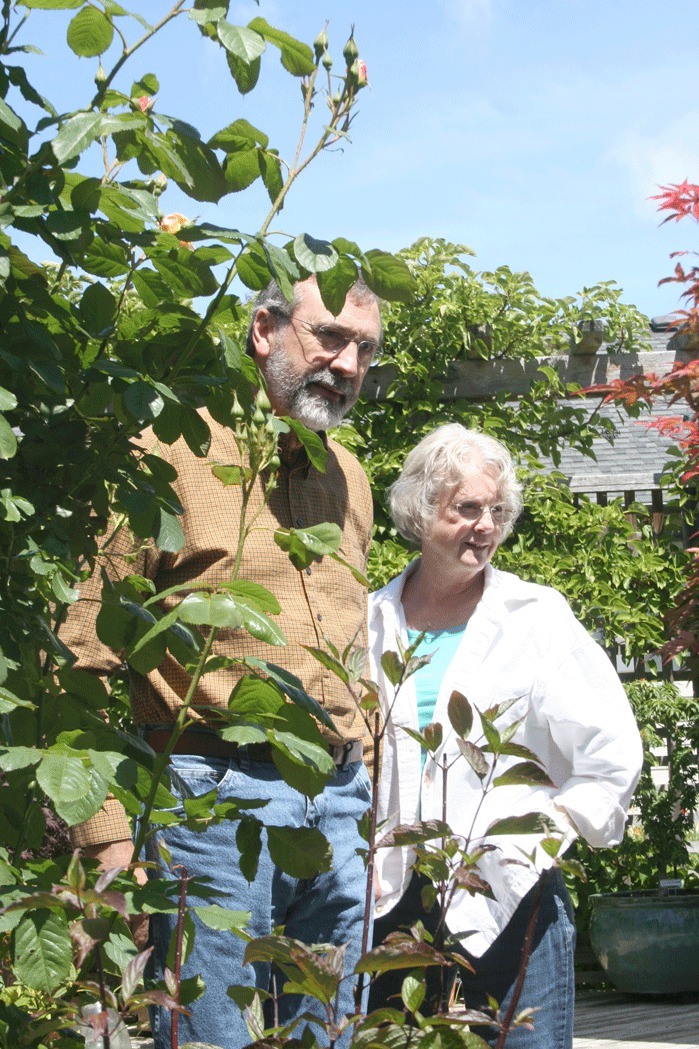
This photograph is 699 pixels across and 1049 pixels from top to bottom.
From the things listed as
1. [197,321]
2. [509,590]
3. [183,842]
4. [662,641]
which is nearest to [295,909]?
[183,842]

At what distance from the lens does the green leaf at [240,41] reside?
2.97ft

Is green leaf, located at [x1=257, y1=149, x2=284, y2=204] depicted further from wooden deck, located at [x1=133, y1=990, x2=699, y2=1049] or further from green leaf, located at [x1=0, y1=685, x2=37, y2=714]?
wooden deck, located at [x1=133, y1=990, x2=699, y2=1049]

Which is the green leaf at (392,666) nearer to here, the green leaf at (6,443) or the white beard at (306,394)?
the green leaf at (6,443)

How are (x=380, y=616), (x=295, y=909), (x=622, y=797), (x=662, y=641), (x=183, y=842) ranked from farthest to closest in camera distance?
(x=662, y=641)
(x=380, y=616)
(x=622, y=797)
(x=295, y=909)
(x=183, y=842)

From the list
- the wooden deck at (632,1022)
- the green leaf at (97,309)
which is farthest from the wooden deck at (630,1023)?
the green leaf at (97,309)

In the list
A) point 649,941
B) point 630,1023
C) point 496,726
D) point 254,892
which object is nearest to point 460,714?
point 254,892

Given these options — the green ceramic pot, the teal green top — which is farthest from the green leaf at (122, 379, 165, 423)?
the green ceramic pot

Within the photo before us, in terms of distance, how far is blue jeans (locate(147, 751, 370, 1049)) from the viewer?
73.6 inches

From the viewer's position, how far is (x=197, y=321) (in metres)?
Answer: 1.05

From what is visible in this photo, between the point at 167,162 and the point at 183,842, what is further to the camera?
the point at 183,842

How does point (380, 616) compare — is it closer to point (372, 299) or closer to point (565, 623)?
point (565, 623)

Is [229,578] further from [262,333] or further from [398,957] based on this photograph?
[398,957]

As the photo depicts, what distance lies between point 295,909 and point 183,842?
0.90ft

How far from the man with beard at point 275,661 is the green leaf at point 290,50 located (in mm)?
879
